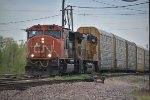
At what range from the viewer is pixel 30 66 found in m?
23.3

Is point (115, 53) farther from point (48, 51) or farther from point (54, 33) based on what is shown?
point (48, 51)

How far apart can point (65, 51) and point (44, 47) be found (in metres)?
1.48

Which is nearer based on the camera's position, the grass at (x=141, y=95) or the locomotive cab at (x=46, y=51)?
the grass at (x=141, y=95)

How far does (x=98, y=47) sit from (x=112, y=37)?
512 cm

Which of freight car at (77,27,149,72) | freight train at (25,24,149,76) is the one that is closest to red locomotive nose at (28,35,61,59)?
freight train at (25,24,149,76)

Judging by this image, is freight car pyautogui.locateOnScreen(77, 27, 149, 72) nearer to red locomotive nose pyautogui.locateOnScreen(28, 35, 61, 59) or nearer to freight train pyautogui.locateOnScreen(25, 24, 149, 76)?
freight train pyautogui.locateOnScreen(25, 24, 149, 76)

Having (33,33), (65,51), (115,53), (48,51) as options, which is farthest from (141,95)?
(115,53)

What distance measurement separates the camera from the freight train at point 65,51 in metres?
23.3

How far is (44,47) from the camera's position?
23703mm

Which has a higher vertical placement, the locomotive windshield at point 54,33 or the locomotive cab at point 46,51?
the locomotive windshield at point 54,33

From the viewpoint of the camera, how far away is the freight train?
76.4ft

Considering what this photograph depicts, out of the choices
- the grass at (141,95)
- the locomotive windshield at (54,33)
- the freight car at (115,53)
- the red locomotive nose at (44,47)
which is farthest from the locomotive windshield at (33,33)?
the grass at (141,95)

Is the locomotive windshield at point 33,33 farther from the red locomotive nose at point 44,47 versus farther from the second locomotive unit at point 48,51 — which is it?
the red locomotive nose at point 44,47

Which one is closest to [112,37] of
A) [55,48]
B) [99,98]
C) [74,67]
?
[74,67]
